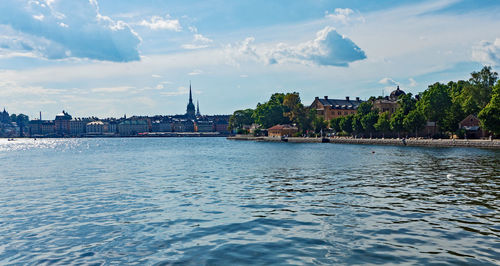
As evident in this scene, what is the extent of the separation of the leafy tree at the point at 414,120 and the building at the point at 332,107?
6779 cm

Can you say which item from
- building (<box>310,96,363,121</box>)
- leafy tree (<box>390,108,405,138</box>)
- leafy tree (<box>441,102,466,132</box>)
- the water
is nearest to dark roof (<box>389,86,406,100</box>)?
building (<box>310,96,363,121</box>)

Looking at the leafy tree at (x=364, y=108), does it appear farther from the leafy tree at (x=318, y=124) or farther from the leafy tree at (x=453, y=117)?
the leafy tree at (x=453, y=117)

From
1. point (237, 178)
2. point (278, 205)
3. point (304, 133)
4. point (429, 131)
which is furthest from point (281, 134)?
point (278, 205)

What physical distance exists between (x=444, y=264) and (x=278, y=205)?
448 inches

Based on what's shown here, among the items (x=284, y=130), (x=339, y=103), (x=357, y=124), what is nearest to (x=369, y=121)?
(x=357, y=124)

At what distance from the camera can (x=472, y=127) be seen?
103 m

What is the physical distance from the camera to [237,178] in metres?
37.9

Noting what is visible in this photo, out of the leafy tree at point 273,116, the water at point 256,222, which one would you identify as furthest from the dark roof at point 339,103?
the water at point 256,222

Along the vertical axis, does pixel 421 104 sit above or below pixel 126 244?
above

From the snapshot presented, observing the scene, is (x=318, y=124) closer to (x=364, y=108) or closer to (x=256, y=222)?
(x=364, y=108)

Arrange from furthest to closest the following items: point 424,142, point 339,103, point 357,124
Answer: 1. point 339,103
2. point 357,124
3. point 424,142

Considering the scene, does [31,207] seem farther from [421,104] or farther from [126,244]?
[421,104]

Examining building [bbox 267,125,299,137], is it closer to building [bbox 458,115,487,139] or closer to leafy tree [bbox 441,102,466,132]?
leafy tree [bbox 441,102,466,132]

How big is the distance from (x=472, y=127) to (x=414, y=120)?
544 inches
